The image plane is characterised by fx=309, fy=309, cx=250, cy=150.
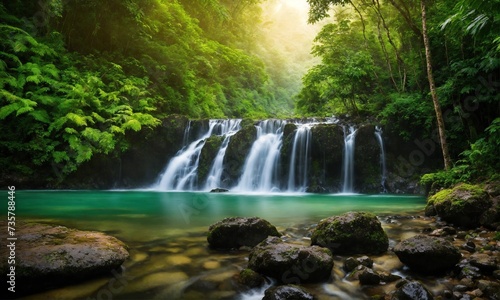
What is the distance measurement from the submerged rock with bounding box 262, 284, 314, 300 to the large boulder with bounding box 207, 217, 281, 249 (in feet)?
5.60

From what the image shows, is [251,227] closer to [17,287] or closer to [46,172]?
[17,287]

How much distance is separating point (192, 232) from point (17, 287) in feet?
9.95

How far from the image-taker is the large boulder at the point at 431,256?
3.49m

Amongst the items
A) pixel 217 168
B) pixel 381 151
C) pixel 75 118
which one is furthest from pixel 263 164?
pixel 75 118

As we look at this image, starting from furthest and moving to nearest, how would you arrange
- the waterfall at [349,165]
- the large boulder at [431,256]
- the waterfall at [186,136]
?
1. the waterfall at [186,136]
2. the waterfall at [349,165]
3. the large boulder at [431,256]

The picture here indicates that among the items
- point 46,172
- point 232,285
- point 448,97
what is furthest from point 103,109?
point 448,97

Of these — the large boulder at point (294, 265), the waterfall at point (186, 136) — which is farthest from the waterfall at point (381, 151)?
the large boulder at point (294, 265)

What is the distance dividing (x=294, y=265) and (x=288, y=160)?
38.6 feet

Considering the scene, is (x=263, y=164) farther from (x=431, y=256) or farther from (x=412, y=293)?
(x=412, y=293)

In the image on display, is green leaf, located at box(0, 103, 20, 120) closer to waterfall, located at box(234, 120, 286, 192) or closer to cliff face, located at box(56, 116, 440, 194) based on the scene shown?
cliff face, located at box(56, 116, 440, 194)

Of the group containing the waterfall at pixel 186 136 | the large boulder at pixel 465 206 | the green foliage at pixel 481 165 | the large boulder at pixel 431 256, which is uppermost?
the waterfall at pixel 186 136

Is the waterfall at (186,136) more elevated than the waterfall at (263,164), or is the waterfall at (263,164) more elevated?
the waterfall at (186,136)

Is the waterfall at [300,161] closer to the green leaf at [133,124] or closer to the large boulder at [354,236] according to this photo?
the green leaf at [133,124]

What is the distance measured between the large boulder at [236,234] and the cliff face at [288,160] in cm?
1005
